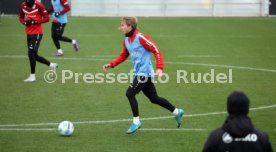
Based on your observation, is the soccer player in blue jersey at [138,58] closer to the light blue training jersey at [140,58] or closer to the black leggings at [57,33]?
the light blue training jersey at [140,58]

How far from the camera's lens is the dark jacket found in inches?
239

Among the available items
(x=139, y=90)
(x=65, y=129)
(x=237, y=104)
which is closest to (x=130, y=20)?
(x=139, y=90)

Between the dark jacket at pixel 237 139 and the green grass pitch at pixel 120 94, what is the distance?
4638mm

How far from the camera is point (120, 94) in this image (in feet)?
54.1

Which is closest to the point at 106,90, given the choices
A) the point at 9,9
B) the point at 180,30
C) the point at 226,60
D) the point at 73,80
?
the point at 73,80

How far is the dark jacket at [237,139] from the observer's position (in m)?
6.08

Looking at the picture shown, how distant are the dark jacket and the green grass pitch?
15.2 ft

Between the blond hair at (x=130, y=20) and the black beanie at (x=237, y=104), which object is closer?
the black beanie at (x=237, y=104)

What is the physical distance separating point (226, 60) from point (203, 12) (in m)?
17.9

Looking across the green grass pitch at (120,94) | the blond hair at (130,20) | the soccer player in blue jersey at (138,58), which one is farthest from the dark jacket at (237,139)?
the blond hair at (130,20)

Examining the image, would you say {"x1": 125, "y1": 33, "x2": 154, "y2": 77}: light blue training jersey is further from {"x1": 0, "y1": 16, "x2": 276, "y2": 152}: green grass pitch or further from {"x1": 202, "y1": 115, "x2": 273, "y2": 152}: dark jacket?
{"x1": 202, "y1": 115, "x2": 273, "y2": 152}: dark jacket

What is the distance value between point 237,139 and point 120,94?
1041 cm

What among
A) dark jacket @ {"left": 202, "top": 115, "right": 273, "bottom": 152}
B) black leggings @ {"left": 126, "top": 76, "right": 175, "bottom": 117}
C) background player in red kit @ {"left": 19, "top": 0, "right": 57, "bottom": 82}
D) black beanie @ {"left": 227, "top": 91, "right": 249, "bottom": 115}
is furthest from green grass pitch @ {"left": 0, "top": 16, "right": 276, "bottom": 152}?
black beanie @ {"left": 227, "top": 91, "right": 249, "bottom": 115}

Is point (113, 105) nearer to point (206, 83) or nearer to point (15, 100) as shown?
point (15, 100)
